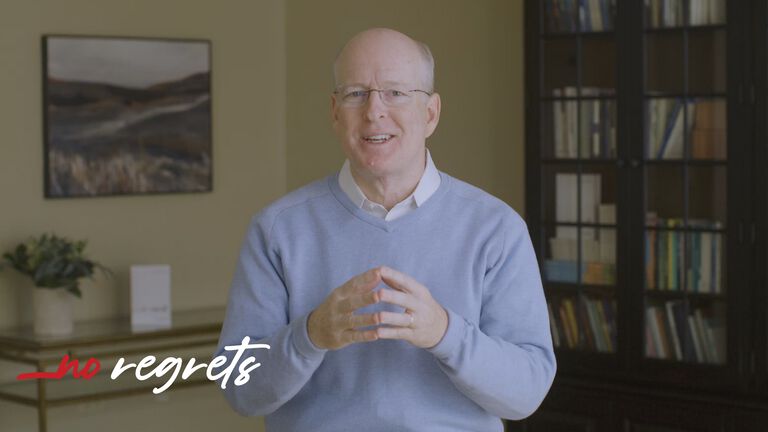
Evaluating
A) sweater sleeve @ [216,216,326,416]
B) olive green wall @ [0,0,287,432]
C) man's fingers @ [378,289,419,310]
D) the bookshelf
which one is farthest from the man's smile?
olive green wall @ [0,0,287,432]

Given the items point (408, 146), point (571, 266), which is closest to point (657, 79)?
point (571, 266)

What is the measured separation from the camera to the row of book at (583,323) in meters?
4.17

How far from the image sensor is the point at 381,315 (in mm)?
1794

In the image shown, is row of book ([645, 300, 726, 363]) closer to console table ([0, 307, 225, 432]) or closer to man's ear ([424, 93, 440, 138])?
console table ([0, 307, 225, 432])

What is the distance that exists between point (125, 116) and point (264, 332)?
348 centimetres

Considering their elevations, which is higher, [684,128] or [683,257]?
[684,128]

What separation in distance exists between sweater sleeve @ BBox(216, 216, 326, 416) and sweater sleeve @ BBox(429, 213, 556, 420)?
8.5 inches

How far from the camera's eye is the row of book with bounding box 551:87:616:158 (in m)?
4.14

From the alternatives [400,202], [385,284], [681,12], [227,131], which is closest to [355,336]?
[385,284]

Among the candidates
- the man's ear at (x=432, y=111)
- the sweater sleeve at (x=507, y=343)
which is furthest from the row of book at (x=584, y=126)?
the sweater sleeve at (x=507, y=343)

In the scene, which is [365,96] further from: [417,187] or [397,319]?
[397,319]

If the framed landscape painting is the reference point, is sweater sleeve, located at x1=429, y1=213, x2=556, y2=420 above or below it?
below

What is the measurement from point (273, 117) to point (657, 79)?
2.32 meters

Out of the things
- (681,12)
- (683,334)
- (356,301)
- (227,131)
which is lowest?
(683,334)
